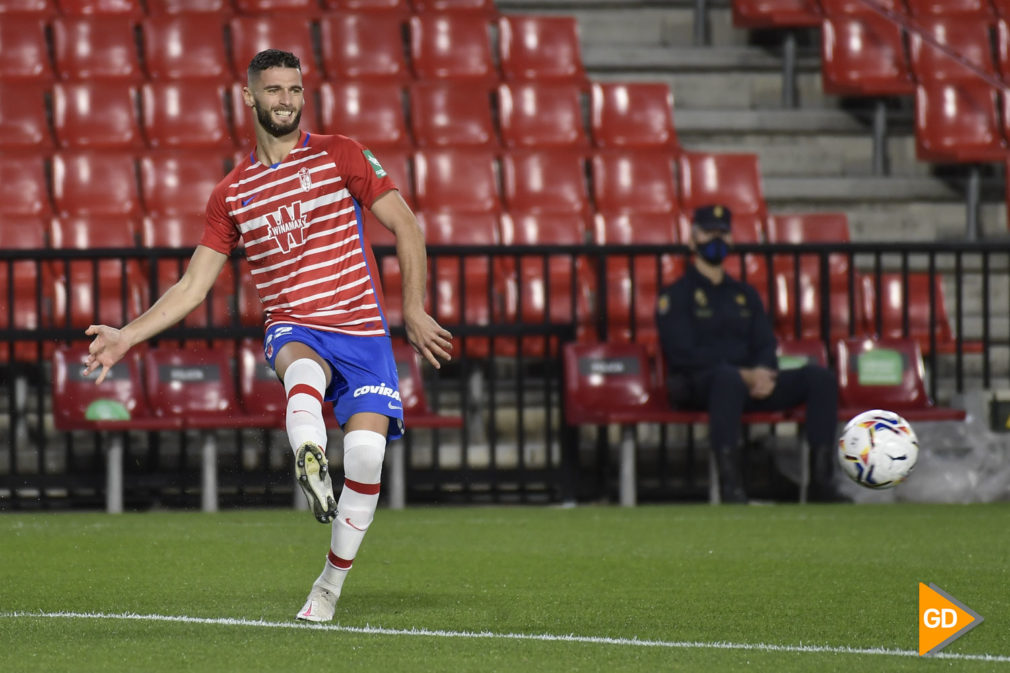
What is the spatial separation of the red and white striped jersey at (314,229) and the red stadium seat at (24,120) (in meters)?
7.03

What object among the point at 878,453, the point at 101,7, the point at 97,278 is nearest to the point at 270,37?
the point at 101,7

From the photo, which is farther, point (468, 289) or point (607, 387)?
point (468, 289)

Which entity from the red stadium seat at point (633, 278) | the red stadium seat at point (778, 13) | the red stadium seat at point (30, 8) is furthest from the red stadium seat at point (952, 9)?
the red stadium seat at point (30, 8)

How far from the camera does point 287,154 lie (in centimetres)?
512

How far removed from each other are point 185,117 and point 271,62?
7.20m

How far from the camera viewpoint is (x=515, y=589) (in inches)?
231

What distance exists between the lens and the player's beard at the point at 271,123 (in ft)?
16.4

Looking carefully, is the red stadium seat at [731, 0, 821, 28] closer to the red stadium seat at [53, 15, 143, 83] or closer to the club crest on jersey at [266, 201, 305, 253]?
the red stadium seat at [53, 15, 143, 83]

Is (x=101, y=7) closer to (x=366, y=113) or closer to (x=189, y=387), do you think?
(x=366, y=113)

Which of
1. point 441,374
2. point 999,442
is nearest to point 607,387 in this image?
point 441,374

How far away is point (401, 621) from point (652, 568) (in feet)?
5.50

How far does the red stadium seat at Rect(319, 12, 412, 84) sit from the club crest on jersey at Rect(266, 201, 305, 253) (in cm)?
748

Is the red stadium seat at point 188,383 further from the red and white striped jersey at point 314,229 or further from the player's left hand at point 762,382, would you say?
the red and white striped jersey at point 314,229

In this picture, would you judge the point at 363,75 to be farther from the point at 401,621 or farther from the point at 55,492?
the point at 401,621
